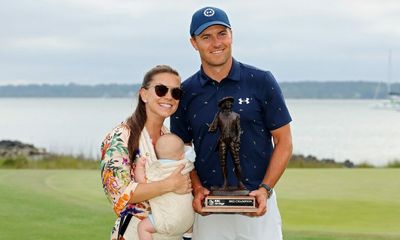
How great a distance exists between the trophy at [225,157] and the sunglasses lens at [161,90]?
320 millimetres

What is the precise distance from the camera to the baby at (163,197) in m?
4.28

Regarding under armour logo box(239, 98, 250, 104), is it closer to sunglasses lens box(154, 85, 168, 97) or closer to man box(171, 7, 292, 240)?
man box(171, 7, 292, 240)

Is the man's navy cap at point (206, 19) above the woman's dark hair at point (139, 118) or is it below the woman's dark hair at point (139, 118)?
above

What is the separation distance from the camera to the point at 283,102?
4.67m

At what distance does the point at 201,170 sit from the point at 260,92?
0.59 m

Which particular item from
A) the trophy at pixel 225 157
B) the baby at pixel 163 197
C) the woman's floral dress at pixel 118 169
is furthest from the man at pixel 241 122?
the woman's floral dress at pixel 118 169

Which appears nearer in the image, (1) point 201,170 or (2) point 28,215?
(1) point 201,170

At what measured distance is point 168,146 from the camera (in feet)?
14.0

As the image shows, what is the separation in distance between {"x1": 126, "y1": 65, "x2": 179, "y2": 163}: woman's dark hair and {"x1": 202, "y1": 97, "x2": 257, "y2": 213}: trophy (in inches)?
14.2

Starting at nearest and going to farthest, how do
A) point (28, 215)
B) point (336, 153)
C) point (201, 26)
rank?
point (201, 26), point (28, 215), point (336, 153)

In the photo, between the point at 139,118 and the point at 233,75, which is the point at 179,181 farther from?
the point at 233,75

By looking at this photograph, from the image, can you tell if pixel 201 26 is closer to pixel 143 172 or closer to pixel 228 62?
pixel 228 62

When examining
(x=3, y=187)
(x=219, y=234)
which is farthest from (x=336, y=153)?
(x=219, y=234)

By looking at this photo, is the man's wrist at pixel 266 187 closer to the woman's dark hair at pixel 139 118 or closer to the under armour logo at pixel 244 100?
the under armour logo at pixel 244 100
